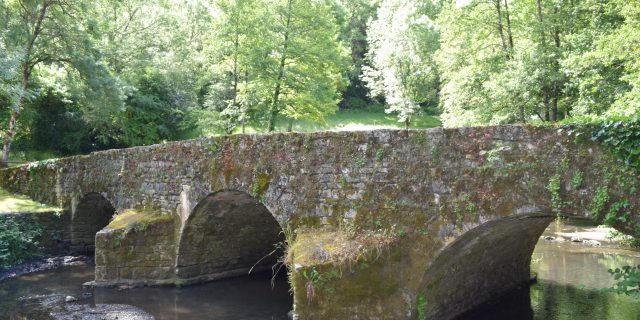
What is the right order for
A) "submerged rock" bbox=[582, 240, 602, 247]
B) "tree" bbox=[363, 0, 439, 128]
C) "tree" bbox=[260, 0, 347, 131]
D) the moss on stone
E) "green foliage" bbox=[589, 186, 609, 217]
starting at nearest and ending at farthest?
"green foliage" bbox=[589, 186, 609, 217], the moss on stone, "submerged rock" bbox=[582, 240, 602, 247], "tree" bbox=[260, 0, 347, 131], "tree" bbox=[363, 0, 439, 128]

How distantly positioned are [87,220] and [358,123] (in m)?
20.2

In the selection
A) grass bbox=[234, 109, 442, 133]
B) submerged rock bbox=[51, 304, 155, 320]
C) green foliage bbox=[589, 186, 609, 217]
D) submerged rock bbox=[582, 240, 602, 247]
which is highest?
grass bbox=[234, 109, 442, 133]

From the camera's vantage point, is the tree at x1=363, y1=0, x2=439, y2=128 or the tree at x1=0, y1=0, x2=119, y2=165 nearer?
the tree at x1=0, y1=0, x2=119, y2=165

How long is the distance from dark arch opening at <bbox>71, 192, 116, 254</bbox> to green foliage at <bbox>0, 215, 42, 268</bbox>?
112cm

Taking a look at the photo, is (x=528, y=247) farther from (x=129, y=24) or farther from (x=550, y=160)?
(x=129, y=24)

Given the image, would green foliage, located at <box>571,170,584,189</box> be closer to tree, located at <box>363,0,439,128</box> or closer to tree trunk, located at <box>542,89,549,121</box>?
tree trunk, located at <box>542,89,549,121</box>

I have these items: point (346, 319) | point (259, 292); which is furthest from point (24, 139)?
point (346, 319)

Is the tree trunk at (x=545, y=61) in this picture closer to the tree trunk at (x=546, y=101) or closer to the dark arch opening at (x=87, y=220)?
the tree trunk at (x=546, y=101)

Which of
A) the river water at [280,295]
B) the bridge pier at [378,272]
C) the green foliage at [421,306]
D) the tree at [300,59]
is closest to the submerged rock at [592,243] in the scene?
the river water at [280,295]

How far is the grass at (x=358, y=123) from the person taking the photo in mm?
31931

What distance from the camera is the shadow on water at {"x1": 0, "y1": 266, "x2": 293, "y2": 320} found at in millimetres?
10880

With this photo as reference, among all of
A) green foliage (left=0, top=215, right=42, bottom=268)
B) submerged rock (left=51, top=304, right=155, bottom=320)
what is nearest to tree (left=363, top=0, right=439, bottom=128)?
green foliage (left=0, top=215, right=42, bottom=268)

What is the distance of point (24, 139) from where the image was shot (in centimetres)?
2722

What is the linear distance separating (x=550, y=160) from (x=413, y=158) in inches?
77.9
